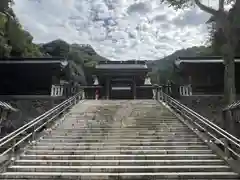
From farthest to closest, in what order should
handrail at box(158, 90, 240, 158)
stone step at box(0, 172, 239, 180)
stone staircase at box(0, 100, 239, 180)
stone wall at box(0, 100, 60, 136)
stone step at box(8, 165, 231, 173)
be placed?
stone wall at box(0, 100, 60, 136) → handrail at box(158, 90, 240, 158) → stone step at box(8, 165, 231, 173) → stone staircase at box(0, 100, 239, 180) → stone step at box(0, 172, 239, 180)

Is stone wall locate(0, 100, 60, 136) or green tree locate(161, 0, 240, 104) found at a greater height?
green tree locate(161, 0, 240, 104)

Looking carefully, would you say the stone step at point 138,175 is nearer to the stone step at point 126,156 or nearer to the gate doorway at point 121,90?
the stone step at point 126,156

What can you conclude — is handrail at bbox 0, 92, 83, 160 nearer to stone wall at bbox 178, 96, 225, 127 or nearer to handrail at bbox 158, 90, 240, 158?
handrail at bbox 158, 90, 240, 158

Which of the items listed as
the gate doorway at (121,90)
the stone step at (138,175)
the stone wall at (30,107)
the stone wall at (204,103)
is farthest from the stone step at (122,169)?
the gate doorway at (121,90)

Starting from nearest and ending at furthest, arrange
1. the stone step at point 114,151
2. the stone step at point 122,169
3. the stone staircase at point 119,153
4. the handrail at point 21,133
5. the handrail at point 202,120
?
the stone staircase at point 119,153
the stone step at point 122,169
the handrail at point 202,120
the handrail at point 21,133
the stone step at point 114,151

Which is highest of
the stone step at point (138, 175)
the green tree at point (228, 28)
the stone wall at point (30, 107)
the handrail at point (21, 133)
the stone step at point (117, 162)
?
the green tree at point (228, 28)

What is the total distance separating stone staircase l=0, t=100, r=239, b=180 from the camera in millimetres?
7281

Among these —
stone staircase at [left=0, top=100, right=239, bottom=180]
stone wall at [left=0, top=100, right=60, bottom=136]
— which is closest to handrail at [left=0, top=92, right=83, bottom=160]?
stone staircase at [left=0, top=100, right=239, bottom=180]

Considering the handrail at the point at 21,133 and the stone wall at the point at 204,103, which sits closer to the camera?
the handrail at the point at 21,133

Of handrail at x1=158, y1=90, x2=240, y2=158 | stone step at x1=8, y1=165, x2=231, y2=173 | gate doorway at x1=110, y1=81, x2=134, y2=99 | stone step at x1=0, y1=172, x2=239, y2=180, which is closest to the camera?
stone step at x1=0, y1=172, x2=239, y2=180

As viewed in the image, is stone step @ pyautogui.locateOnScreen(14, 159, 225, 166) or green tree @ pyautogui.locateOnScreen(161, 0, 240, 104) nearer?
stone step @ pyautogui.locateOnScreen(14, 159, 225, 166)

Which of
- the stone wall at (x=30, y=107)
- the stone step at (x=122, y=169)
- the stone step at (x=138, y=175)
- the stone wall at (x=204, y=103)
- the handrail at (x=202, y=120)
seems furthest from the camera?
the stone wall at (x=204, y=103)

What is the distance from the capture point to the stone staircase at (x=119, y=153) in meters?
7.28

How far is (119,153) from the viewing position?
8.82 metres
